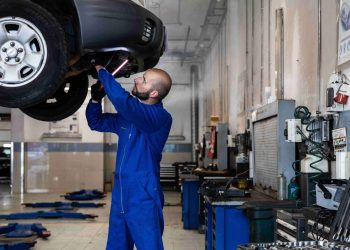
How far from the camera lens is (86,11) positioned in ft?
8.28

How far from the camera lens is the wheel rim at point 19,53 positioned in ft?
7.89

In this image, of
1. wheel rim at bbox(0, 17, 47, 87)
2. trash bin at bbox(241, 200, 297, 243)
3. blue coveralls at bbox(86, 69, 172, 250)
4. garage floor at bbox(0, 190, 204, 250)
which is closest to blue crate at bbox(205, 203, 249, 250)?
trash bin at bbox(241, 200, 297, 243)

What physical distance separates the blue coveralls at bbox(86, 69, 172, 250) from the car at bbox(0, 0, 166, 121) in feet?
0.83

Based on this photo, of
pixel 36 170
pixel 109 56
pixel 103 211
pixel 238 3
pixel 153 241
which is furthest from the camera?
pixel 36 170

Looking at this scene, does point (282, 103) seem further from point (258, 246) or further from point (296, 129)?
point (258, 246)

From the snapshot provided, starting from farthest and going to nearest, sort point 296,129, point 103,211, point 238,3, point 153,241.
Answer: point 103,211 → point 238,3 → point 296,129 → point 153,241

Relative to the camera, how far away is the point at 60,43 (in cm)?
239

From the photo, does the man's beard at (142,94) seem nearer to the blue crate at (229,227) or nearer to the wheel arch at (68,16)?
the wheel arch at (68,16)

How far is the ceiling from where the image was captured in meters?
7.92

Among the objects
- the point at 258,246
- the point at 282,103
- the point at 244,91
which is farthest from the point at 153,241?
the point at 244,91

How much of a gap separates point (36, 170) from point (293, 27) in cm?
865

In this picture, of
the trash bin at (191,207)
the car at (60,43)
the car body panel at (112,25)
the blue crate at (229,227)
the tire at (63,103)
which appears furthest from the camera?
the trash bin at (191,207)

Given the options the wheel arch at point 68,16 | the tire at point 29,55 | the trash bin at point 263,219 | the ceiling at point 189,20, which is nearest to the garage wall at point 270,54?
the ceiling at point 189,20

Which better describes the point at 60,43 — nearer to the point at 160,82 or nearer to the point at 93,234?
the point at 160,82
